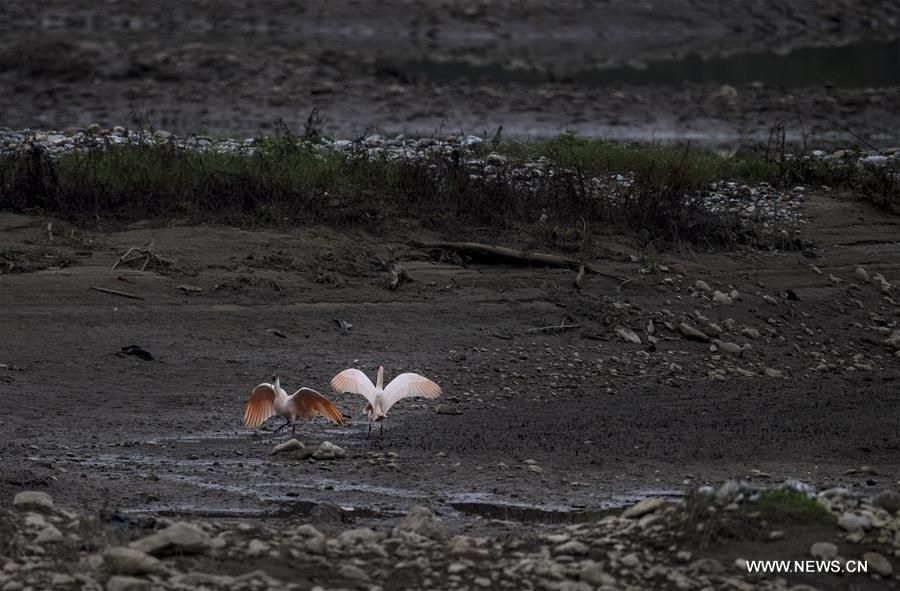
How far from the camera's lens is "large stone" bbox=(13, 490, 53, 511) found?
6.31 m

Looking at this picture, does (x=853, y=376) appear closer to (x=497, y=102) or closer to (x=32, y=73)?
(x=497, y=102)

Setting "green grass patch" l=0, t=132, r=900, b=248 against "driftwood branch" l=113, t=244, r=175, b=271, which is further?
"green grass patch" l=0, t=132, r=900, b=248

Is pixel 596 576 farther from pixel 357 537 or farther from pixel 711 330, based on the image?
pixel 711 330

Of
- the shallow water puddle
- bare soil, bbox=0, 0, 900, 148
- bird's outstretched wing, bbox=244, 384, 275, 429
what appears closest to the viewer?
bird's outstretched wing, bbox=244, 384, 275, 429

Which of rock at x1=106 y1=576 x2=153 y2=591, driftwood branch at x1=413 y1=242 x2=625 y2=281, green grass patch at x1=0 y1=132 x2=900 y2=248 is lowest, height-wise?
rock at x1=106 y1=576 x2=153 y2=591

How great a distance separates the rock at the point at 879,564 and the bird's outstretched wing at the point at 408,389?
10.9ft

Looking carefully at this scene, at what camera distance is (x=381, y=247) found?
11453 mm

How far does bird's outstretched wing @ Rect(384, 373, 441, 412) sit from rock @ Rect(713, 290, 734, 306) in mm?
3290

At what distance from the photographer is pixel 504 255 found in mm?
11438

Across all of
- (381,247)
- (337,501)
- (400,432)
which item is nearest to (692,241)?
(381,247)

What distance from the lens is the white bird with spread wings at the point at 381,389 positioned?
842 cm

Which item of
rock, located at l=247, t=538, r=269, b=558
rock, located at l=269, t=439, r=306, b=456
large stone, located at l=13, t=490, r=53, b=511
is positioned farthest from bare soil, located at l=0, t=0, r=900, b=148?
rock, located at l=247, t=538, r=269, b=558

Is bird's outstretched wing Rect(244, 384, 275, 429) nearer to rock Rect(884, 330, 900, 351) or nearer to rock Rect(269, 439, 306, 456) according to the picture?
rock Rect(269, 439, 306, 456)

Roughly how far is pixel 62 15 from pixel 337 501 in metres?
28.6
